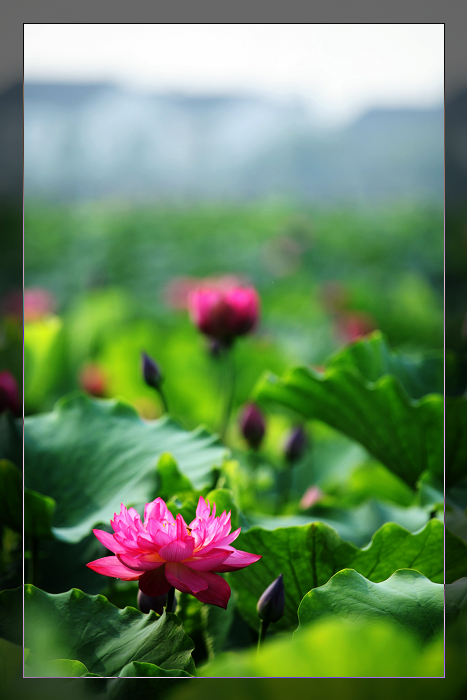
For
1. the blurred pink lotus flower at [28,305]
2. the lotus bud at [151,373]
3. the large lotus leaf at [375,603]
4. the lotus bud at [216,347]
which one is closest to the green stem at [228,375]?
the lotus bud at [216,347]

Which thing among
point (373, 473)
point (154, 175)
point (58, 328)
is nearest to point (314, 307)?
point (58, 328)

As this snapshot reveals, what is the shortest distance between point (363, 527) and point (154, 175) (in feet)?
17.0

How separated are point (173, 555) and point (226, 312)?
41 centimetres

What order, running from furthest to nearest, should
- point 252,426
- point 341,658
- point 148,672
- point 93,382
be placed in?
point 93,382 → point 252,426 → point 148,672 → point 341,658

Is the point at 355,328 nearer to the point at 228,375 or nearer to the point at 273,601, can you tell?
the point at 228,375

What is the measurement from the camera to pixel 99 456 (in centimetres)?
53

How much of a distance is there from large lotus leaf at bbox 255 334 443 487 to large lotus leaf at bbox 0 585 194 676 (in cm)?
25

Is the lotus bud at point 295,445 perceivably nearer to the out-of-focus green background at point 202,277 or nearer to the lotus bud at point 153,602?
the out-of-focus green background at point 202,277

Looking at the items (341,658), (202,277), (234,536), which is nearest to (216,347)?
(234,536)

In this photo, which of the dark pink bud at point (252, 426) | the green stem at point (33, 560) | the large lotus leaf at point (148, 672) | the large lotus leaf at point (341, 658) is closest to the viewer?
the large lotus leaf at point (341, 658)

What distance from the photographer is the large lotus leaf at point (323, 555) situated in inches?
15.9

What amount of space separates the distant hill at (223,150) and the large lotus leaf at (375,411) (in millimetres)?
4251

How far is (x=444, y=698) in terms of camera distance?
9.7 inches

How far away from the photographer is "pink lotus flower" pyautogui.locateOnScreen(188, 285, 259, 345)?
0.73 m
